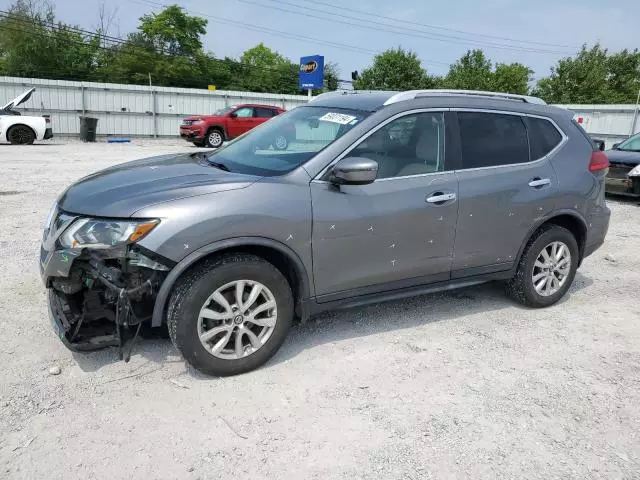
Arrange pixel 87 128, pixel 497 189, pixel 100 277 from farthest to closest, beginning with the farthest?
pixel 87 128 < pixel 497 189 < pixel 100 277

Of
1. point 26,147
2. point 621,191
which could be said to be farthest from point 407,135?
point 26,147

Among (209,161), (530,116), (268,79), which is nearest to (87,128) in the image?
(209,161)

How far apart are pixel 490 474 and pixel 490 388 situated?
841mm

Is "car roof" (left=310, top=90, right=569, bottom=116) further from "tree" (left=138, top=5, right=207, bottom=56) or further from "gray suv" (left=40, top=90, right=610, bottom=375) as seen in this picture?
"tree" (left=138, top=5, right=207, bottom=56)

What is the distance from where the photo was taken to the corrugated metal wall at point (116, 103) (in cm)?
2347

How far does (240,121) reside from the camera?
2142 cm

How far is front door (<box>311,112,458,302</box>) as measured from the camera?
3.46 meters

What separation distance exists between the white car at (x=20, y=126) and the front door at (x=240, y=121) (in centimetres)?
667

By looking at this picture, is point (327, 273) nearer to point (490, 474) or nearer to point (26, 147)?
point (490, 474)

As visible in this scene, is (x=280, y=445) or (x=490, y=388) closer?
(x=280, y=445)

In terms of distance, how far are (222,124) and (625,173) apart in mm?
14902

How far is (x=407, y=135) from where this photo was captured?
3.84 m

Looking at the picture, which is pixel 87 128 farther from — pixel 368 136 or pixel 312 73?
pixel 368 136

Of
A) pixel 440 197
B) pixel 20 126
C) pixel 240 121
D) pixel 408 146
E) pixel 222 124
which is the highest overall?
pixel 240 121
